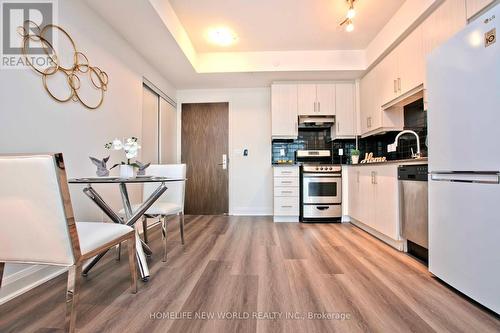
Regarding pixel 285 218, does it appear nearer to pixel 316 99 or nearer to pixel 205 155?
pixel 205 155

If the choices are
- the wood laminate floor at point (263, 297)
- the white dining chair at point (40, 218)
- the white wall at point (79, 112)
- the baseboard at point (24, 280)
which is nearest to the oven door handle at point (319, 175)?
the wood laminate floor at point (263, 297)

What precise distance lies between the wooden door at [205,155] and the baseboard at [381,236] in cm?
224

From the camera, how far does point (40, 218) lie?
3.13 feet

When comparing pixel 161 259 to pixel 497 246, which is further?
pixel 161 259

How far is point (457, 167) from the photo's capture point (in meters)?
1.37

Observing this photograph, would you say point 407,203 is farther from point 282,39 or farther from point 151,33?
point 151,33

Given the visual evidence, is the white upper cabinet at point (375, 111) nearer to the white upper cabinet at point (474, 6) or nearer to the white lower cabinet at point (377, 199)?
the white lower cabinet at point (377, 199)

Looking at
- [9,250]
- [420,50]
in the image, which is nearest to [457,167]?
[420,50]

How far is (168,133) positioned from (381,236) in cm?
358

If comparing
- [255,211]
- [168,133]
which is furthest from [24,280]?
[255,211]

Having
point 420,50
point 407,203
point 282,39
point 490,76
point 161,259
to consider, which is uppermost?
point 282,39

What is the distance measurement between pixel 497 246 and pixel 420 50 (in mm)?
1985

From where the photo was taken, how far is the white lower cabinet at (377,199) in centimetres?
223

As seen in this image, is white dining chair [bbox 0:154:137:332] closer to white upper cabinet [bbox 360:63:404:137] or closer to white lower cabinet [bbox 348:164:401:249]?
white lower cabinet [bbox 348:164:401:249]
